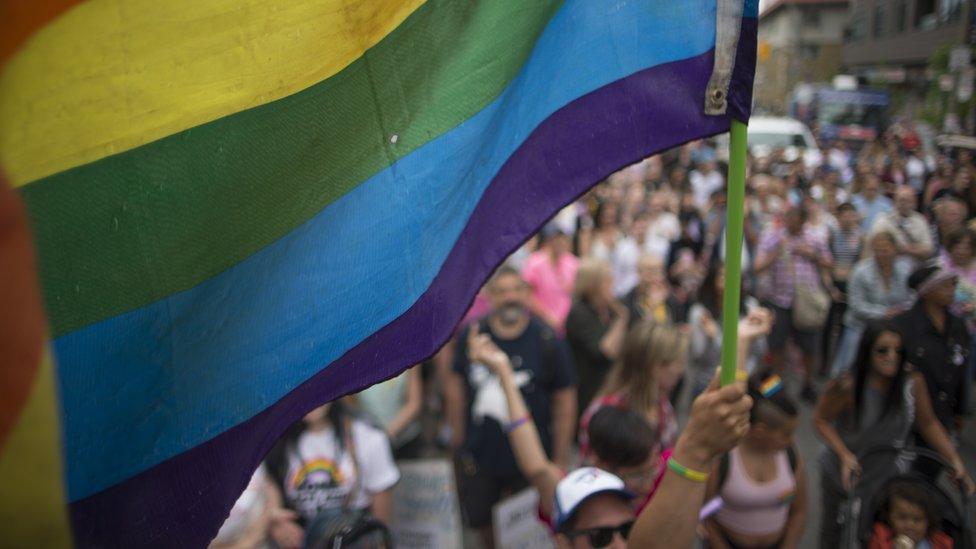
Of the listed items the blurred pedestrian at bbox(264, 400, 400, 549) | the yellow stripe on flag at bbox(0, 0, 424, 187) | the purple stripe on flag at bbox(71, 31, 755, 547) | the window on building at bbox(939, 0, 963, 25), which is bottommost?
the blurred pedestrian at bbox(264, 400, 400, 549)

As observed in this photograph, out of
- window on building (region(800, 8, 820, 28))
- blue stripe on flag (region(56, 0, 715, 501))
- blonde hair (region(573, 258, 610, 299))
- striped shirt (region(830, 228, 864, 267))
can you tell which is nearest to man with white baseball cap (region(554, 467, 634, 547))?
blue stripe on flag (region(56, 0, 715, 501))

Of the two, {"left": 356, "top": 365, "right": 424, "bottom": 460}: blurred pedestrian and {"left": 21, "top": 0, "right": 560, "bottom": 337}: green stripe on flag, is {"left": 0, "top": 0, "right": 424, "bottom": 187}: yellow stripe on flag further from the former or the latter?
{"left": 356, "top": 365, "right": 424, "bottom": 460}: blurred pedestrian

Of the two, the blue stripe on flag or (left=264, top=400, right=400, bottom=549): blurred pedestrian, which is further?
(left=264, top=400, right=400, bottom=549): blurred pedestrian

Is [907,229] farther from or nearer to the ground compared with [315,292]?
nearer to the ground

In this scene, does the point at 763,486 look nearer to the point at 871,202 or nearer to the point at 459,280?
the point at 459,280

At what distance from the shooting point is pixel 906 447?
4.14 meters

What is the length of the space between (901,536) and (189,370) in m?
2.83

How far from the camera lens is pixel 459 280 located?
2.08 metres

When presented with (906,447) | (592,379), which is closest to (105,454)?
(906,447)

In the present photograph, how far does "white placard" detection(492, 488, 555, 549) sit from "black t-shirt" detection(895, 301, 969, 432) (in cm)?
211

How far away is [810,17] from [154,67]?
241 feet

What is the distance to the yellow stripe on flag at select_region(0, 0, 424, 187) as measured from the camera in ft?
4.90

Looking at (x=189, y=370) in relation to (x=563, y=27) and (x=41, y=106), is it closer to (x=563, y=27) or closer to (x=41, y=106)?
(x=41, y=106)

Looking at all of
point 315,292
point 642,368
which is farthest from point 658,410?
point 315,292
